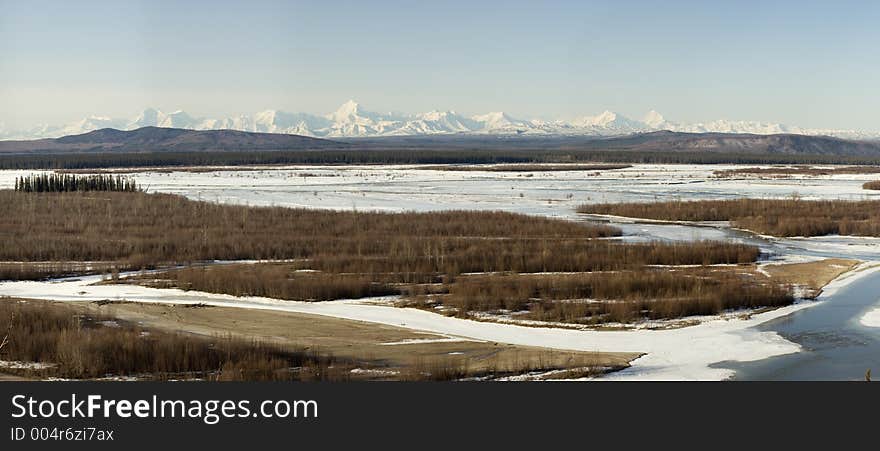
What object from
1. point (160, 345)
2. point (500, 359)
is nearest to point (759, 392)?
point (500, 359)

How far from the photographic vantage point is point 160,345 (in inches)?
523

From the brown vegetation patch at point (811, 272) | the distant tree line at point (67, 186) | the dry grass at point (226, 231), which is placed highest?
the distant tree line at point (67, 186)

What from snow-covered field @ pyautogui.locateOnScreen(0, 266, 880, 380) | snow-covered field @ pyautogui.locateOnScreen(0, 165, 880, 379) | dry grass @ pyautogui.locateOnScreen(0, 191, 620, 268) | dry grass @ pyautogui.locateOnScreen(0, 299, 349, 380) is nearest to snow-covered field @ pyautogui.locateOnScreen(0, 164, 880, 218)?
snow-covered field @ pyautogui.locateOnScreen(0, 165, 880, 379)

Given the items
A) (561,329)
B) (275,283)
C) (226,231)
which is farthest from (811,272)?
(226,231)

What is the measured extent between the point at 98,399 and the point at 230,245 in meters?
19.7

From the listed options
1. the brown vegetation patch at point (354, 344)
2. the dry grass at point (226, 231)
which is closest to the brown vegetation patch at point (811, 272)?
the dry grass at point (226, 231)

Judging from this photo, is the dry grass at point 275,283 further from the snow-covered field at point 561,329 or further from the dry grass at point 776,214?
the dry grass at point 776,214

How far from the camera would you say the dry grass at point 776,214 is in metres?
34.0

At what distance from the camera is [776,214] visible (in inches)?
1544

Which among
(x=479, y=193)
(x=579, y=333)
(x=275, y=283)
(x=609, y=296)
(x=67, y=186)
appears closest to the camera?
(x=579, y=333)

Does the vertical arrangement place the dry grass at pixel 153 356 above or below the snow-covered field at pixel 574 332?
above

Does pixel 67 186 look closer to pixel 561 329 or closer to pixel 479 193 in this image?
pixel 479 193

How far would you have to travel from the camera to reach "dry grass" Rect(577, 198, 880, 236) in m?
34.0

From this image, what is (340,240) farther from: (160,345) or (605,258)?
(160,345)
